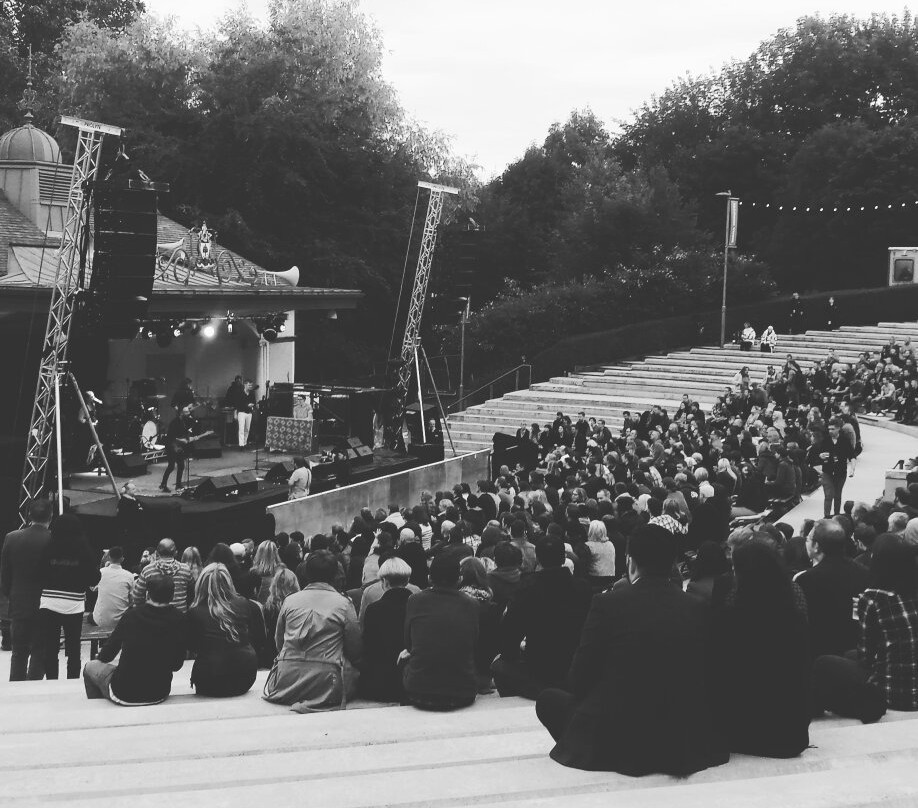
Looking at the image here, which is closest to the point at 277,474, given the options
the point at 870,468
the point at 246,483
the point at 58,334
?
the point at 246,483

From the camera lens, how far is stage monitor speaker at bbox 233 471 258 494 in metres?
16.1

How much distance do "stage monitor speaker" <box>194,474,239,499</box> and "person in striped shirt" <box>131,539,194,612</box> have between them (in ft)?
24.2

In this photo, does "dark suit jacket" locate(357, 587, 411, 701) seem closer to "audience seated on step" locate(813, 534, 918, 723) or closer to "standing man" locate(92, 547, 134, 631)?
"audience seated on step" locate(813, 534, 918, 723)

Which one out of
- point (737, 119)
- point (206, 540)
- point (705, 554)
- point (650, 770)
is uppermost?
point (737, 119)

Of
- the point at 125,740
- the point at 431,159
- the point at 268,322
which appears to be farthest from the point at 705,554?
the point at 431,159

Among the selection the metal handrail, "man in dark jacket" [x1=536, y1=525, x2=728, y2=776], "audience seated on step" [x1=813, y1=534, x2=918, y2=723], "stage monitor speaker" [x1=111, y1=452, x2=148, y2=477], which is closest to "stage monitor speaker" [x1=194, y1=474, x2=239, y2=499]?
"stage monitor speaker" [x1=111, y1=452, x2=148, y2=477]

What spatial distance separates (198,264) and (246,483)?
888 centimetres

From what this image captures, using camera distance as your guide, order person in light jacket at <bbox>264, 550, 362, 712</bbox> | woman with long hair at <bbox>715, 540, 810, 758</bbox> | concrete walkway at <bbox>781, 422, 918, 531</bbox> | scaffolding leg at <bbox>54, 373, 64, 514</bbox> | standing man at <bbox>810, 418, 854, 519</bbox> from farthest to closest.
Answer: concrete walkway at <bbox>781, 422, 918, 531</bbox> → standing man at <bbox>810, 418, 854, 519</bbox> → scaffolding leg at <bbox>54, 373, 64, 514</bbox> → person in light jacket at <bbox>264, 550, 362, 712</bbox> → woman with long hair at <bbox>715, 540, 810, 758</bbox>

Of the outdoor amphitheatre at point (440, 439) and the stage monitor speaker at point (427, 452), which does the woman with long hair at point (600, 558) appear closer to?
the outdoor amphitheatre at point (440, 439)

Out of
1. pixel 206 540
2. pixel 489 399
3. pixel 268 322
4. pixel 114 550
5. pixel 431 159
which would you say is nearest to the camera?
pixel 114 550

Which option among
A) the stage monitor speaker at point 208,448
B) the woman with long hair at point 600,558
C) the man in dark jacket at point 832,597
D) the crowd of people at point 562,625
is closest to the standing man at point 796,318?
the stage monitor speaker at point 208,448

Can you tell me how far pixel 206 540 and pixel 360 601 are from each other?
801cm

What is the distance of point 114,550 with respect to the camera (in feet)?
28.5

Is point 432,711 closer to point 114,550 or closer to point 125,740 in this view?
point 125,740
